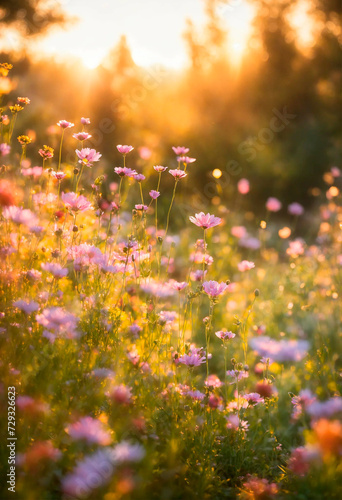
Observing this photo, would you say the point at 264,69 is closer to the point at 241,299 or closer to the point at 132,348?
the point at 241,299

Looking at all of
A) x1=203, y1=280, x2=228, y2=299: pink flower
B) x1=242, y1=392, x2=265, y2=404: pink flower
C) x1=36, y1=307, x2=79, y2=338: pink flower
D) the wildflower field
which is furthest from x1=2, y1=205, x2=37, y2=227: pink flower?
x1=242, y1=392, x2=265, y2=404: pink flower

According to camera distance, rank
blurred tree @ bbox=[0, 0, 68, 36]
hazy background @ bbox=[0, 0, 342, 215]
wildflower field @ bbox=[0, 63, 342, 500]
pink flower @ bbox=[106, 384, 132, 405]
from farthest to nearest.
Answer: blurred tree @ bbox=[0, 0, 68, 36]
hazy background @ bbox=[0, 0, 342, 215]
pink flower @ bbox=[106, 384, 132, 405]
wildflower field @ bbox=[0, 63, 342, 500]

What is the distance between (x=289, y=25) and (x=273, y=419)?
12.6 meters

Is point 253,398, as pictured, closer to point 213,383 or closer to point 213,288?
point 213,383

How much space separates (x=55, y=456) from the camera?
130 cm

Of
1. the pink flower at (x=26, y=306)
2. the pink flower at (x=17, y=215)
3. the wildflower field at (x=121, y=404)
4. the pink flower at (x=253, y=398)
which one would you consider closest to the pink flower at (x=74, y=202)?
the wildflower field at (x=121, y=404)

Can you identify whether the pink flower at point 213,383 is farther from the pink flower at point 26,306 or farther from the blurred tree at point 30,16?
the blurred tree at point 30,16

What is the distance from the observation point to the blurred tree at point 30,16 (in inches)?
621

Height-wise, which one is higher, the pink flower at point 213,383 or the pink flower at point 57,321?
the pink flower at point 213,383

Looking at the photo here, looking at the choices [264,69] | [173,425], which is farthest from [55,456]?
[264,69]

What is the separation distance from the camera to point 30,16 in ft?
53.9

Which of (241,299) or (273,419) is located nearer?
(273,419)

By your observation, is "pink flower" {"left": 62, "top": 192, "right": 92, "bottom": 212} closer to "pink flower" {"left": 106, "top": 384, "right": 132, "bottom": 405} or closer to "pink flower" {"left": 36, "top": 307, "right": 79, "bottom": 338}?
"pink flower" {"left": 36, "top": 307, "right": 79, "bottom": 338}

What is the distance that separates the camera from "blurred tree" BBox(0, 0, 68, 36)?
15.8 meters
